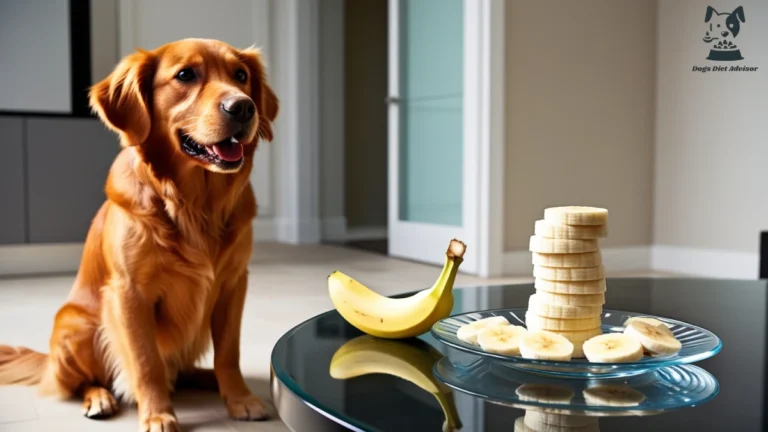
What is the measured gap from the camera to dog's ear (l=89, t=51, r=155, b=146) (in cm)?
141

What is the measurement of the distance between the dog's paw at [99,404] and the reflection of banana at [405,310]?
3.17 ft

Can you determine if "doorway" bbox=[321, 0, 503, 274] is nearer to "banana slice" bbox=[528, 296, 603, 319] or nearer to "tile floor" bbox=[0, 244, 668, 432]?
"tile floor" bbox=[0, 244, 668, 432]

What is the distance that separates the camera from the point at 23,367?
5.83ft

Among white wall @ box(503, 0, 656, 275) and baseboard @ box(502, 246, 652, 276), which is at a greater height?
white wall @ box(503, 0, 656, 275)

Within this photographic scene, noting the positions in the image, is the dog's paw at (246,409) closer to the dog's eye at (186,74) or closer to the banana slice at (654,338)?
the dog's eye at (186,74)

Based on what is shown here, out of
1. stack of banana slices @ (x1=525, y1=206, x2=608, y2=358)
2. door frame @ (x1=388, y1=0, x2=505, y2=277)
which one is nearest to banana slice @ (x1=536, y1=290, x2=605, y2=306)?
stack of banana slices @ (x1=525, y1=206, x2=608, y2=358)

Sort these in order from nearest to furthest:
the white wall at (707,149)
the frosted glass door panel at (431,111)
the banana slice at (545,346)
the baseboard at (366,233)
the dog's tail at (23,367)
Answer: the banana slice at (545,346), the dog's tail at (23,367), the white wall at (707,149), the frosted glass door panel at (431,111), the baseboard at (366,233)

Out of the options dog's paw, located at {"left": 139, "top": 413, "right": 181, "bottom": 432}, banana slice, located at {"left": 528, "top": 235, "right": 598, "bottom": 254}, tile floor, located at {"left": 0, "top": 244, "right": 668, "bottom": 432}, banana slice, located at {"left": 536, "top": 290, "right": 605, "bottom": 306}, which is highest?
banana slice, located at {"left": 528, "top": 235, "right": 598, "bottom": 254}

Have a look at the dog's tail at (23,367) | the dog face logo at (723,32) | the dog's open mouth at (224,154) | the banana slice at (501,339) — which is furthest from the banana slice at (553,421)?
the dog face logo at (723,32)

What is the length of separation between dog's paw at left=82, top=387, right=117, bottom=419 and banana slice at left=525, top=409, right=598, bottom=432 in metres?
1.30

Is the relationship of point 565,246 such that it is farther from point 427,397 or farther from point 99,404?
point 99,404

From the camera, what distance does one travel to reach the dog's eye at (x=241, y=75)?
1457 mm

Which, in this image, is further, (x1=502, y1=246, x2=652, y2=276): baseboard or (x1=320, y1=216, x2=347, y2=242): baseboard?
(x1=320, y1=216, x2=347, y2=242): baseboard

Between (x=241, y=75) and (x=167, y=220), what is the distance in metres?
0.32
